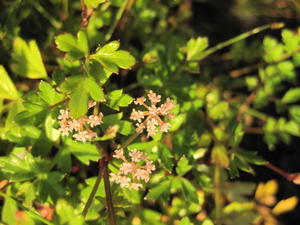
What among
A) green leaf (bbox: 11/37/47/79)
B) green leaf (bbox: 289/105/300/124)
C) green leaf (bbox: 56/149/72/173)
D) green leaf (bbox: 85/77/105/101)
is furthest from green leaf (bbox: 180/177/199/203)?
green leaf (bbox: 289/105/300/124)

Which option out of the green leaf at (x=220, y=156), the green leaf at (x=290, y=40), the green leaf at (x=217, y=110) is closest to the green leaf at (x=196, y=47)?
the green leaf at (x=217, y=110)

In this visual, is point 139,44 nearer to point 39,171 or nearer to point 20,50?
point 20,50

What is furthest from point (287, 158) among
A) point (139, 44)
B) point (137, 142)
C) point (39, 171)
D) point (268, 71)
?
point (39, 171)

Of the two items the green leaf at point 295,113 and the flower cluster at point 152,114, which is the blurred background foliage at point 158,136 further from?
the flower cluster at point 152,114

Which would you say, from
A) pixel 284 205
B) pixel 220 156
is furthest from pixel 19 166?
pixel 284 205

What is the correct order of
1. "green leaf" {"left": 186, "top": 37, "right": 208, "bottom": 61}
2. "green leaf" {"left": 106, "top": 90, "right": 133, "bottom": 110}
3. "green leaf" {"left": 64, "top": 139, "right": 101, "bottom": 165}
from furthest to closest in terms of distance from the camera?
"green leaf" {"left": 186, "top": 37, "right": 208, "bottom": 61}
"green leaf" {"left": 64, "top": 139, "right": 101, "bottom": 165}
"green leaf" {"left": 106, "top": 90, "right": 133, "bottom": 110}

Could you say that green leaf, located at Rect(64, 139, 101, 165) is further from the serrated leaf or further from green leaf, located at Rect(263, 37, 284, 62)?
green leaf, located at Rect(263, 37, 284, 62)

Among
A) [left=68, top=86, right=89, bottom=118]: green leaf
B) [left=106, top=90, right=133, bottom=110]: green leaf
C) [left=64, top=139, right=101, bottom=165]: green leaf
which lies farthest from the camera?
[left=64, top=139, right=101, bottom=165]: green leaf
